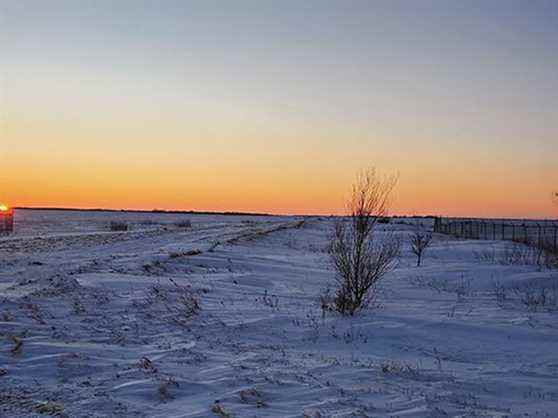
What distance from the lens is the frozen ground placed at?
5.76 metres

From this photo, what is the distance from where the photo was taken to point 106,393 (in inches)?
232

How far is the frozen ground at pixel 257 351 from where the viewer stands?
18.9ft

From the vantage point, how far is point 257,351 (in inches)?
314

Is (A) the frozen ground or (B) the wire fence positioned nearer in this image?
(A) the frozen ground

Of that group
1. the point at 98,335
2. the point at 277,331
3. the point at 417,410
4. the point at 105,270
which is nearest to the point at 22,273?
the point at 105,270

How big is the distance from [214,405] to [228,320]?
4343 mm

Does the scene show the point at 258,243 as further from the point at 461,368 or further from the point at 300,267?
the point at 461,368

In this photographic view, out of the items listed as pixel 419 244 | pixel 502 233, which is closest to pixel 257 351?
pixel 419 244

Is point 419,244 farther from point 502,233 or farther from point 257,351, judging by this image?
point 502,233

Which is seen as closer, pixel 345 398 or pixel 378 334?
pixel 345 398

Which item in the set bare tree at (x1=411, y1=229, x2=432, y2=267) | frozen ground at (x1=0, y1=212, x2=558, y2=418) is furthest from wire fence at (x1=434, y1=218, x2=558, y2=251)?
frozen ground at (x1=0, y1=212, x2=558, y2=418)

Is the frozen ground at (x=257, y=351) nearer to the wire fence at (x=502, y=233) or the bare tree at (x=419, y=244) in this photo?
the bare tree at (x=419, y=244)

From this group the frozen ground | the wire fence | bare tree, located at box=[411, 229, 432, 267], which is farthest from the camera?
the wire fence

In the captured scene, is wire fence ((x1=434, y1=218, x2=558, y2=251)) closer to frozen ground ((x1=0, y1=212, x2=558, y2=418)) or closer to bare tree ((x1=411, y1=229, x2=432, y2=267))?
bare tree ((x1=411, y1=229, x2=432, y2=267))
